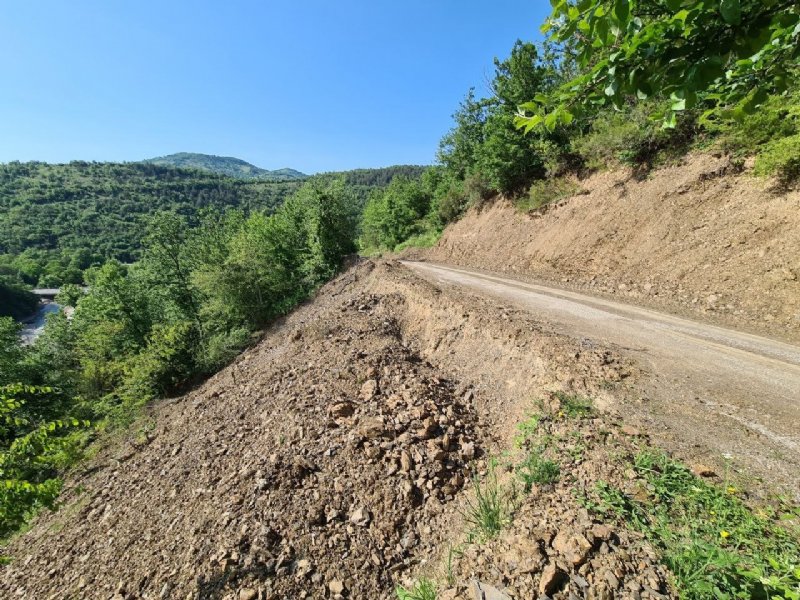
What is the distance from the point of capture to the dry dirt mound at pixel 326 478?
A: 4.60 m

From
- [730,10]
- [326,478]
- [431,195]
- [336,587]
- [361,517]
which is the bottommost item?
[336,587]

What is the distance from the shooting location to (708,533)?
9.36 feet

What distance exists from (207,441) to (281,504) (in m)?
4.01

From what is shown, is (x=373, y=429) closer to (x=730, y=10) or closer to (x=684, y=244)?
(x=730, y=10)

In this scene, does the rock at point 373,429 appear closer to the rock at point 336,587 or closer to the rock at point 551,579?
the rock at point 336,587

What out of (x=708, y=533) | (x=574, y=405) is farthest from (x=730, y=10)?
(x=574, y=405)

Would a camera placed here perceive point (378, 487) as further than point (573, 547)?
Yes

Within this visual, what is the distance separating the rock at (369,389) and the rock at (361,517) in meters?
2.31

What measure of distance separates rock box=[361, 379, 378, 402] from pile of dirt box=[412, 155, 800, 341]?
7.92 m

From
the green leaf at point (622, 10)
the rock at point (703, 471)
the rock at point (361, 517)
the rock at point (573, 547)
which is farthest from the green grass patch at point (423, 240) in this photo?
the green leaf at point (622, 10)

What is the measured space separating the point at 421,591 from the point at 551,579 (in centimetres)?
140

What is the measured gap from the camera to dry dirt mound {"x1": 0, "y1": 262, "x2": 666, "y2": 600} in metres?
4.60

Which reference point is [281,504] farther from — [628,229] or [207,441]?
[628,229]

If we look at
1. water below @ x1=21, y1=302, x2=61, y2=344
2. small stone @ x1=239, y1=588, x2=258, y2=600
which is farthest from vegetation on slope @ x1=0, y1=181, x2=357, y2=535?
water below @ x1=21, y1=302, x2=61, y2=344
